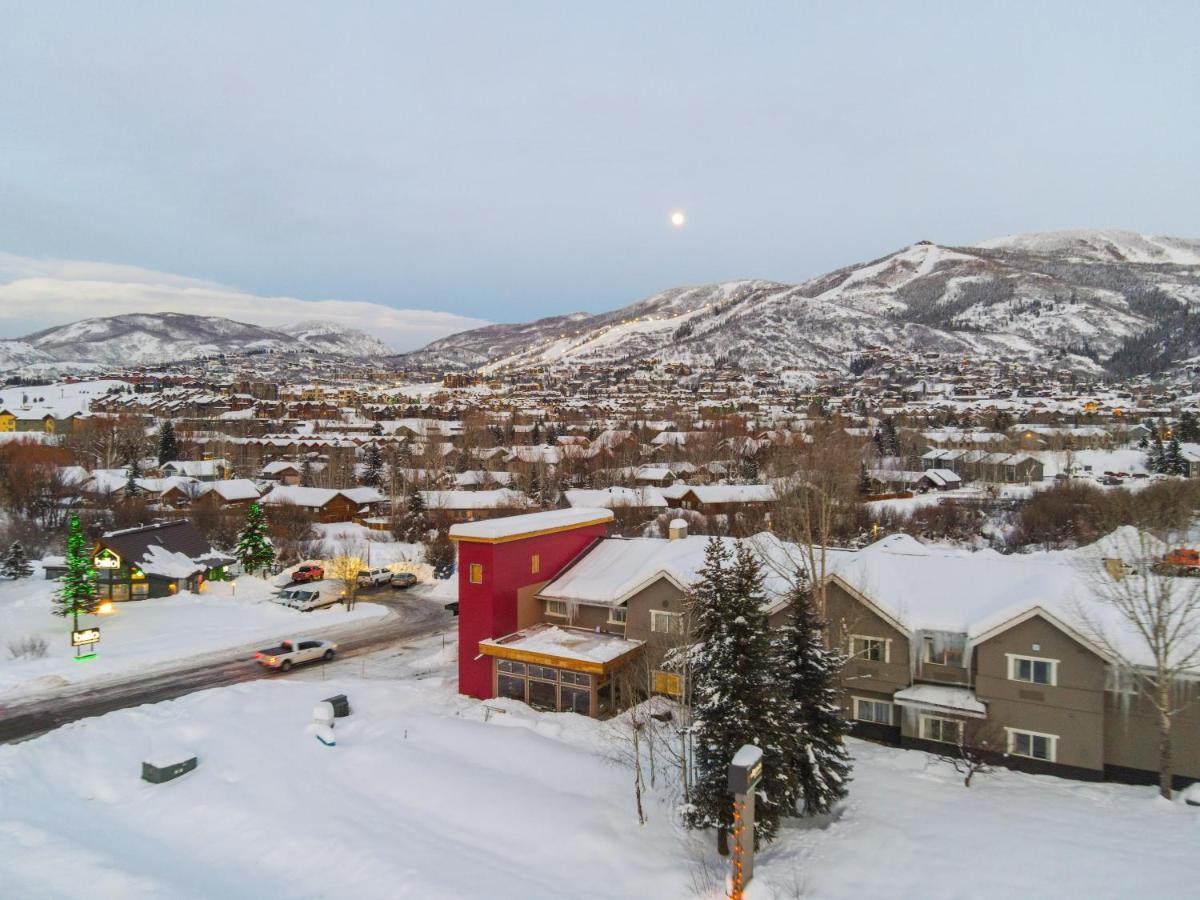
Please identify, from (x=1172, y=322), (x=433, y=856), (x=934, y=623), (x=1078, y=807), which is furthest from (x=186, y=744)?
(x=1172, y=322)

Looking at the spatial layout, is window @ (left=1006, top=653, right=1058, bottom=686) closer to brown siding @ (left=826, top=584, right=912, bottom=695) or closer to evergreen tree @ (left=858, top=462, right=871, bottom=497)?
brown siding @ (left=826, top=584, right=912, bottom=695)

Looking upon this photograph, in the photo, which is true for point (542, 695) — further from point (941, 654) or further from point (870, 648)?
point (941, 654)

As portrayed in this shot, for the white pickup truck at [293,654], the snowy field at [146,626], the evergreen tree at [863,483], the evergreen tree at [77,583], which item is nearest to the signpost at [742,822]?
the white pickup truck at [293,654]

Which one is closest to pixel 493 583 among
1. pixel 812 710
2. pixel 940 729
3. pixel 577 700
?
pixel 577 700

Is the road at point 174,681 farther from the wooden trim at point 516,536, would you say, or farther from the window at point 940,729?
the window at point 940,729

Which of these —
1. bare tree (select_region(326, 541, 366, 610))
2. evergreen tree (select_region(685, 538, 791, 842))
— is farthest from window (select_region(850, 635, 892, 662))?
bare tree (select_region(326, 541, 366, 610))
